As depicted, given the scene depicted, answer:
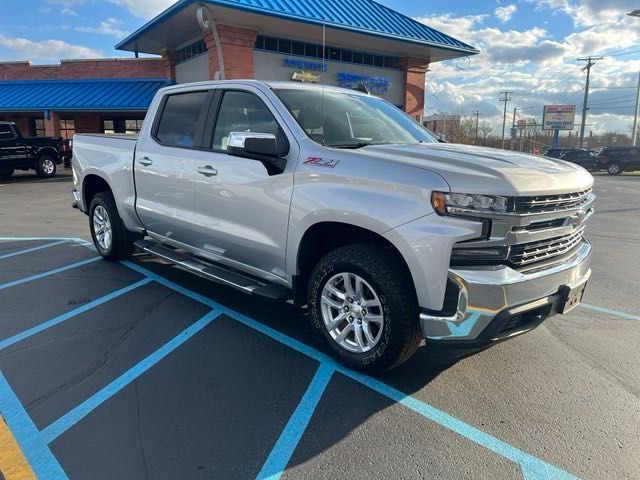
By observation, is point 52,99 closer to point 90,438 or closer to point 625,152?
point 90,438

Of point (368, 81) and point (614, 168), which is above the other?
point (368, 81)

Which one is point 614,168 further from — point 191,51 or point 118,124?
point 118,124

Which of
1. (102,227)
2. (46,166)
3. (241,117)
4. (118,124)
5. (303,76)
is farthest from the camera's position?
(118,124)

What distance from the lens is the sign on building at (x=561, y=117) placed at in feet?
194

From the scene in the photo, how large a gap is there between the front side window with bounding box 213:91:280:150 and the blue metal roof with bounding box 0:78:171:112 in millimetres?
20925

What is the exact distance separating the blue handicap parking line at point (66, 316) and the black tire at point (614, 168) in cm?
3430

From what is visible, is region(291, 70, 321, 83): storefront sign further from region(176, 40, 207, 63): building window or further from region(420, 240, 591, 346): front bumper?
region(420, 240, 591, 346): front bumper

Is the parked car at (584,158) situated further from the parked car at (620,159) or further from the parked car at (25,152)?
the parked car at (25,152)

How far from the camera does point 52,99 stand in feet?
83.7

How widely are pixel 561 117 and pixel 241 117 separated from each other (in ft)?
210

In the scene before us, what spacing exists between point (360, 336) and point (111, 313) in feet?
8.26

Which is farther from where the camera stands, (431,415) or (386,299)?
(386,299)

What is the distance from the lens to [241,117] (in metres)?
4.30

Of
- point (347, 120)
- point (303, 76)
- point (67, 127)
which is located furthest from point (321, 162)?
point (67, 127)
